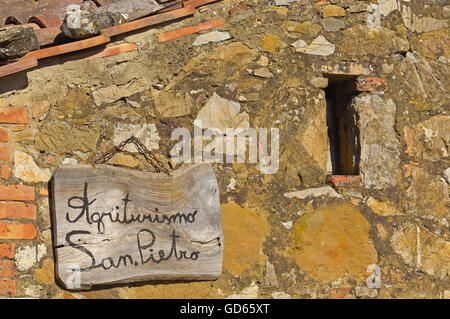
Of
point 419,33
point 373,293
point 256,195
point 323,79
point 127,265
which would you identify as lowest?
point 373,293

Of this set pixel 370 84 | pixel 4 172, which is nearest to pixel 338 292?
pixel 370 84

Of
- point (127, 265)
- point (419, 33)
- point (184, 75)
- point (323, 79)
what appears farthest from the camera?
point (419, 33)

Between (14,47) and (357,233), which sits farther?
(357,233)

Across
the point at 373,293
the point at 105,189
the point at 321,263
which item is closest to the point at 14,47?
the point at 105,189

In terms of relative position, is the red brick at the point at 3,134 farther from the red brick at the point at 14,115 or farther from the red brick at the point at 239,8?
the red brick at the point at 239,8

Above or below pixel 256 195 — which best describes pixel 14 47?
above

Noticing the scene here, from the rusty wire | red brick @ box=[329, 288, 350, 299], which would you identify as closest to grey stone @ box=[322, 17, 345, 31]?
the rusty wire

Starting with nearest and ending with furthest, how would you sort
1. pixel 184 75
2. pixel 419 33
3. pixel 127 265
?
→ pixel 127 265 < pixel 184 75 < pixel 419 33

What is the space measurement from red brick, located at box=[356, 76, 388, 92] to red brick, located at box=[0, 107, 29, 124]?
190 centimetres

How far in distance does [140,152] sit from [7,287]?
3.09 ft

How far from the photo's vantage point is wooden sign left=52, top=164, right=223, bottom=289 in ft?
10.8

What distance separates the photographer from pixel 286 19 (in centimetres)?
388

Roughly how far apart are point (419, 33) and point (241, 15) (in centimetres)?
119

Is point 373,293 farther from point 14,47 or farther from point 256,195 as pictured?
point 14,47
